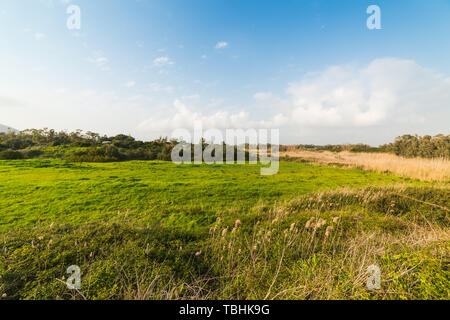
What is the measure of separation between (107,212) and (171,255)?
4.79 metres

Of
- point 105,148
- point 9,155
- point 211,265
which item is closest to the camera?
point 211,265

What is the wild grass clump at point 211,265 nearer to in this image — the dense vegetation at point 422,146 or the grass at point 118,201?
the grass at point 118,201

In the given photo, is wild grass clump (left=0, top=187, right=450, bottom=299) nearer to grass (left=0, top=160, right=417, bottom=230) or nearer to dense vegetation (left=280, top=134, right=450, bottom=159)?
grass (left=0, top=160, right=417, bottom=230)

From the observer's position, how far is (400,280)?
6.68ft

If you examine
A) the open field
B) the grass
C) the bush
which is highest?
the bush

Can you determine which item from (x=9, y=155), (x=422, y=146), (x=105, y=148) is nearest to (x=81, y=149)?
(x=105, y=148)

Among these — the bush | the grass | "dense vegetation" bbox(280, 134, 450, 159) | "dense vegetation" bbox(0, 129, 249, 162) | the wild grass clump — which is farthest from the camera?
"dense vegetation" bbox(280, 134, 450, 159)

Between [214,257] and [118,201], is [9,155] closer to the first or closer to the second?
[118,201]

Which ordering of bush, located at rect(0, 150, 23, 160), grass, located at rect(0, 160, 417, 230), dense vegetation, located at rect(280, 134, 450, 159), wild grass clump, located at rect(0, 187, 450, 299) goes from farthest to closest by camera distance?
1. dense vegetation, located at rect(280, 134, 450, 159)
2. bush, located at rect(0, 150, 23, 160)
3. grass, located at rect(0, 160, 417, 230)
4. wild grass clump, located at rect(0, 187, 450, 299)

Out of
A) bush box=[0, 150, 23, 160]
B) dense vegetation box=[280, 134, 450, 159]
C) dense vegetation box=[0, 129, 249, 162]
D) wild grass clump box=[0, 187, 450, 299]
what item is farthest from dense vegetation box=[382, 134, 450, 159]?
bush box=[0, 150, 23, 160]

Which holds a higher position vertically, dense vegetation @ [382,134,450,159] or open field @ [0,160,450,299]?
dense vegetation @ [382,134,450,159]


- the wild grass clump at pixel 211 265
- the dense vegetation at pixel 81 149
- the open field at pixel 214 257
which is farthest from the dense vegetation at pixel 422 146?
the wild grass clump at pixel 211 265

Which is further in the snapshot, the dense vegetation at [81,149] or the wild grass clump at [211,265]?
the dense vegetation at [81,149]
